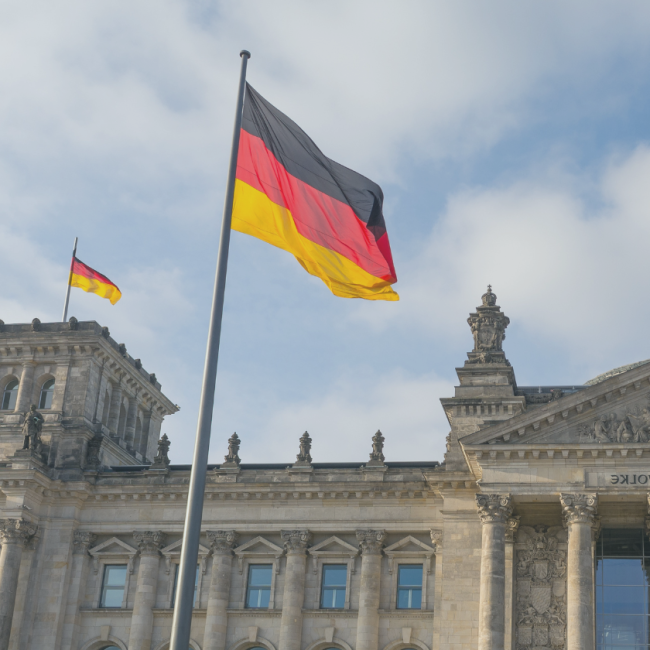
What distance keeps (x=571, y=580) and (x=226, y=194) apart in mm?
25582

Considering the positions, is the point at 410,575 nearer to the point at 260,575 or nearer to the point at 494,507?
the point at 260,575

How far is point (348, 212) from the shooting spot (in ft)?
86.9

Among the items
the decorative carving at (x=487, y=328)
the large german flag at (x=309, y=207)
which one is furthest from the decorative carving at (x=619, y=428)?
the large german flag at (x=309, y=207)

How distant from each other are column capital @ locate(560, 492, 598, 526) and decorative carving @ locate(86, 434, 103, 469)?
75.5 ft

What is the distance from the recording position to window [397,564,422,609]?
49844 millimetres

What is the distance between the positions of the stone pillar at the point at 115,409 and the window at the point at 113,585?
844 cm

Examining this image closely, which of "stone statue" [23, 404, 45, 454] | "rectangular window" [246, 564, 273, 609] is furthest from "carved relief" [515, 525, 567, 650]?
"stone statue" [23, 404, 45, 454]

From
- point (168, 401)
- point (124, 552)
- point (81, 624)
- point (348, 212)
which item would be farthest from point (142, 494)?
point (348, 212)

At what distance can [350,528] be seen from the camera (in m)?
51.3

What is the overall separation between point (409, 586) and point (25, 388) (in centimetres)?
2209

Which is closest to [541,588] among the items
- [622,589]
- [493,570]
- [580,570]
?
[622,589]

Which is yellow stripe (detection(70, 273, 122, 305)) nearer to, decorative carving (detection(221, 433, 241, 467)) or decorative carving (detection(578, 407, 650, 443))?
decorative carving (detection(221, 433, 241, 467))

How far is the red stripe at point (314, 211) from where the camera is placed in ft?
84.2

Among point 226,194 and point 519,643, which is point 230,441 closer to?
point 519,643
